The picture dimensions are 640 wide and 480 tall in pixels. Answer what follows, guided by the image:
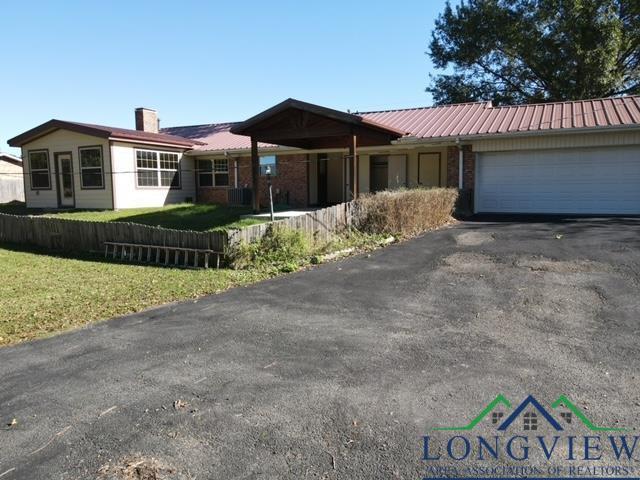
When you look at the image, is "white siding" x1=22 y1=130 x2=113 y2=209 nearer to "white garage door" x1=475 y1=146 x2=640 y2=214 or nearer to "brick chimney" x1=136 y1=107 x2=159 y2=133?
"brick chimney" x1=136 y1=107 x2=159 y2=133

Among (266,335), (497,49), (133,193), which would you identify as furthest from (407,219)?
(497,49)

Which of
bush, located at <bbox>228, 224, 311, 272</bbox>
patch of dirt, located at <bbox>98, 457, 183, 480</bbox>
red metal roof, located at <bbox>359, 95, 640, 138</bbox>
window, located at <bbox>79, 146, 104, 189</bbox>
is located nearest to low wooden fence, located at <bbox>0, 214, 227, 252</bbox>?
bush, located at <bbox>228, 224, 311, 272</bbox>

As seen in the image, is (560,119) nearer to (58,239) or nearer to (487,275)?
(487,275)

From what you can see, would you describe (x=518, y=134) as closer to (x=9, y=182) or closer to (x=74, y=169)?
(x=74, y=169)

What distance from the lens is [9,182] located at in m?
28.4

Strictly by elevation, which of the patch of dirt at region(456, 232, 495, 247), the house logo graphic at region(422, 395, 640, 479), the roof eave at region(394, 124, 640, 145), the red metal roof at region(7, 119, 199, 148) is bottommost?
the house logo graphic at region(422, 395, 640, 479)

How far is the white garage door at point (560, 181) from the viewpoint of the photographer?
15.5 m

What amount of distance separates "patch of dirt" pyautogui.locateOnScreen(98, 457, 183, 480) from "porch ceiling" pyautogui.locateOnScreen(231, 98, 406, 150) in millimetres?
10624

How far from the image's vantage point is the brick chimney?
2523cm

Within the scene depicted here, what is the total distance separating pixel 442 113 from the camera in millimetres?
20812

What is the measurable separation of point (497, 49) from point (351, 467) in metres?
31.5

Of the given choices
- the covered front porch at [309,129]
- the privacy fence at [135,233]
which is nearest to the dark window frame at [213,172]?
the covered front porch at [309,129]

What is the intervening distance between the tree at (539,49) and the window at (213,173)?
1614cm

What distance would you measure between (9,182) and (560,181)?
28.0 m
